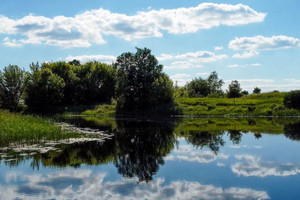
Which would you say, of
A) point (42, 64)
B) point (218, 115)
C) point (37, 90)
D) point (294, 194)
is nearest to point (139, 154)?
point (294, 194)

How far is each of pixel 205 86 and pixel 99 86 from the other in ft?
128

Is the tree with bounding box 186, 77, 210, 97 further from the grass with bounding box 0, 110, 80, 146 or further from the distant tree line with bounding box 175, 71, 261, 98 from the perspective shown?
the grass with bounding box 0, 110, 80, 146

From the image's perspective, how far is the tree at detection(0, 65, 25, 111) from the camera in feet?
232

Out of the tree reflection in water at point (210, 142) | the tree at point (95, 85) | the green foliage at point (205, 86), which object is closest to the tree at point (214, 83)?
the green foliage at point (205, 86)

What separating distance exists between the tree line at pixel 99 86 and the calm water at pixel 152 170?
40.5 m

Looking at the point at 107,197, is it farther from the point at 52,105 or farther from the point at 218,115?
the point at 52,105

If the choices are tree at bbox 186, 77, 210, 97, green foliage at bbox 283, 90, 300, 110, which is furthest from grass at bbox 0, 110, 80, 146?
tree at bbox 186, 77, 210, 97

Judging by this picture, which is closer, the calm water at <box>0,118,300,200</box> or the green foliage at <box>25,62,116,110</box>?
the calm water at <box>0,118,300,200</box>

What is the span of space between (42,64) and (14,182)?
255 ft

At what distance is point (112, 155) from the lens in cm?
1877

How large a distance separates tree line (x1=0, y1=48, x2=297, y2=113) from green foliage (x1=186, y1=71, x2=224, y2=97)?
2056 cm

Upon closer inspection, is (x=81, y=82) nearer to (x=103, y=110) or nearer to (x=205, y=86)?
(x=103, y=110)

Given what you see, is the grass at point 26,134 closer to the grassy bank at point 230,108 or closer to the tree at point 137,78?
the grassy bank at point 230,108

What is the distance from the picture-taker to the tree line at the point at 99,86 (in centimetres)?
6694
